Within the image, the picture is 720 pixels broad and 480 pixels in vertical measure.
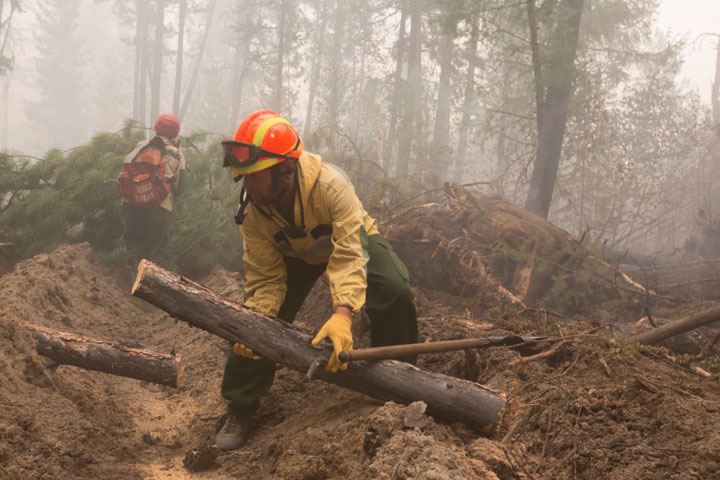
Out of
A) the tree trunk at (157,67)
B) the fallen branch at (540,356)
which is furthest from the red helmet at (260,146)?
the tree trunk at (157,67)

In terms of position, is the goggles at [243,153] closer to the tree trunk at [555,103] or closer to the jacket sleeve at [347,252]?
the jacket sleeve at [347,252]

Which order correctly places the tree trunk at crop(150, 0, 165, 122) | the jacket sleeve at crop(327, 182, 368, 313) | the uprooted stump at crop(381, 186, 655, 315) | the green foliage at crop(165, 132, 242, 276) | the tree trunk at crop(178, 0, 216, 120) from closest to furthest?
the jacket sleeve at crop(327, 182, 368, 313), the uprooted stump at crop(381, 186, 655, 315), the green foliage at crop(165, 132, 242, 276), the tree trunk at crop(150, 0, 165, 122), the tree trunk at crop(178, 0, 216, 120)

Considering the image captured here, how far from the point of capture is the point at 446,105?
62.2 feet

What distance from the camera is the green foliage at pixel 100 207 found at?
271 inches

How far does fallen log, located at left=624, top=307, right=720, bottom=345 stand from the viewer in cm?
360

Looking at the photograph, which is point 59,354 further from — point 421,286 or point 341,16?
point 341,16

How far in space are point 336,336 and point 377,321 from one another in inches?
28.2

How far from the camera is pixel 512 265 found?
7148 mm

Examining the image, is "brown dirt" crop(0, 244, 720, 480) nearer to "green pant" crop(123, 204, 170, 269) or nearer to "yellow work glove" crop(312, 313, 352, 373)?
"yellow work glove" crop(312, 313, 352, 373)

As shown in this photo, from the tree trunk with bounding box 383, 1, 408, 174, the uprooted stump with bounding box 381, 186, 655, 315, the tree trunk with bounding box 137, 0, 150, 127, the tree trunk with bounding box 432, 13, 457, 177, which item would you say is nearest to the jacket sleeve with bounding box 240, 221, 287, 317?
the uprooted stump with bounding box 381, 186, 655, 315

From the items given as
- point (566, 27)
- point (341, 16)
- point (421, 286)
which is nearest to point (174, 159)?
point (421, 286)

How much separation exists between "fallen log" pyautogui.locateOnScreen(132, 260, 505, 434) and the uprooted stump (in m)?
3.33

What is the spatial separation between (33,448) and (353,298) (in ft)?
5.76

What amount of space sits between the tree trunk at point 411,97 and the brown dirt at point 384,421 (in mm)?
11644
